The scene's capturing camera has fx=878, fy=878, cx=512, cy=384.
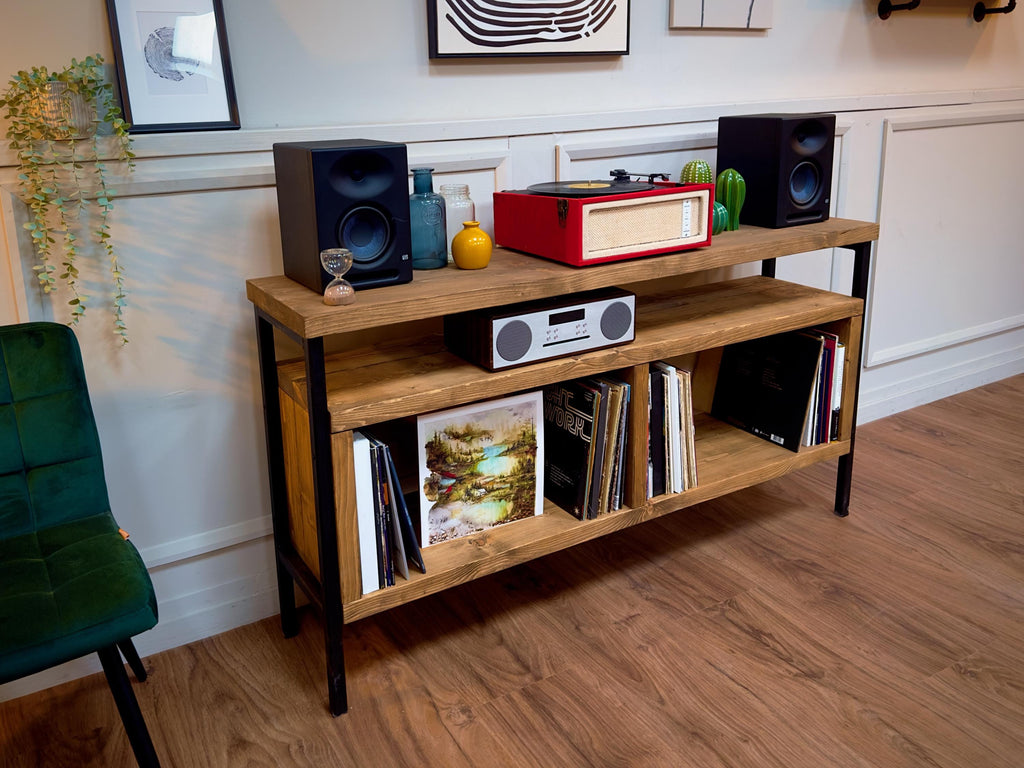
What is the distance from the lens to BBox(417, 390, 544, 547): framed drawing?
1.67 meters

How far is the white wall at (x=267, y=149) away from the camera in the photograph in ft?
5.44

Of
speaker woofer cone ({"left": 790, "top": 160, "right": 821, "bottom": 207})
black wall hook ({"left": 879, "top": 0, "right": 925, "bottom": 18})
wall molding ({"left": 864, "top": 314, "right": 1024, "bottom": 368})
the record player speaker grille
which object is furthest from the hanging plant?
wall molding ({"left": 864, "top": 314, "right": 1024, "bottom": 368})

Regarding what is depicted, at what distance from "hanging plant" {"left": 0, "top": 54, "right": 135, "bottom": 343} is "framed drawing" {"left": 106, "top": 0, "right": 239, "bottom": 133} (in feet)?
0.17

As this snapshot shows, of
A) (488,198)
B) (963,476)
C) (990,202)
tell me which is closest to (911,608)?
(963,476)

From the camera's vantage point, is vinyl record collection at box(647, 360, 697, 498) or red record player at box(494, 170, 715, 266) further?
vinyl record collection at box(647, 360, 697, 498)

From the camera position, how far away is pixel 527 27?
1.97 m

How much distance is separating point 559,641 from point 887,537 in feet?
3.09

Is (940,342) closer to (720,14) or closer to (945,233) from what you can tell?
(945,233)

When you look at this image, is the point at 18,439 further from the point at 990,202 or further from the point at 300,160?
the point at 990,202

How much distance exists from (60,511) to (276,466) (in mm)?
411

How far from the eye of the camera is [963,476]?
8.29 ft

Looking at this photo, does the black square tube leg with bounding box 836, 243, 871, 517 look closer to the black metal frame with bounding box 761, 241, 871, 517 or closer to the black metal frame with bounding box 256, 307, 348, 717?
the black metal frame with bounding box 761, 241, 871, 517

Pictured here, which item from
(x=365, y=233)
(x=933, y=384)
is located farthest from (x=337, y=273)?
(x=933, y=384)

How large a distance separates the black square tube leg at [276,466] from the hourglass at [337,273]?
25cm
